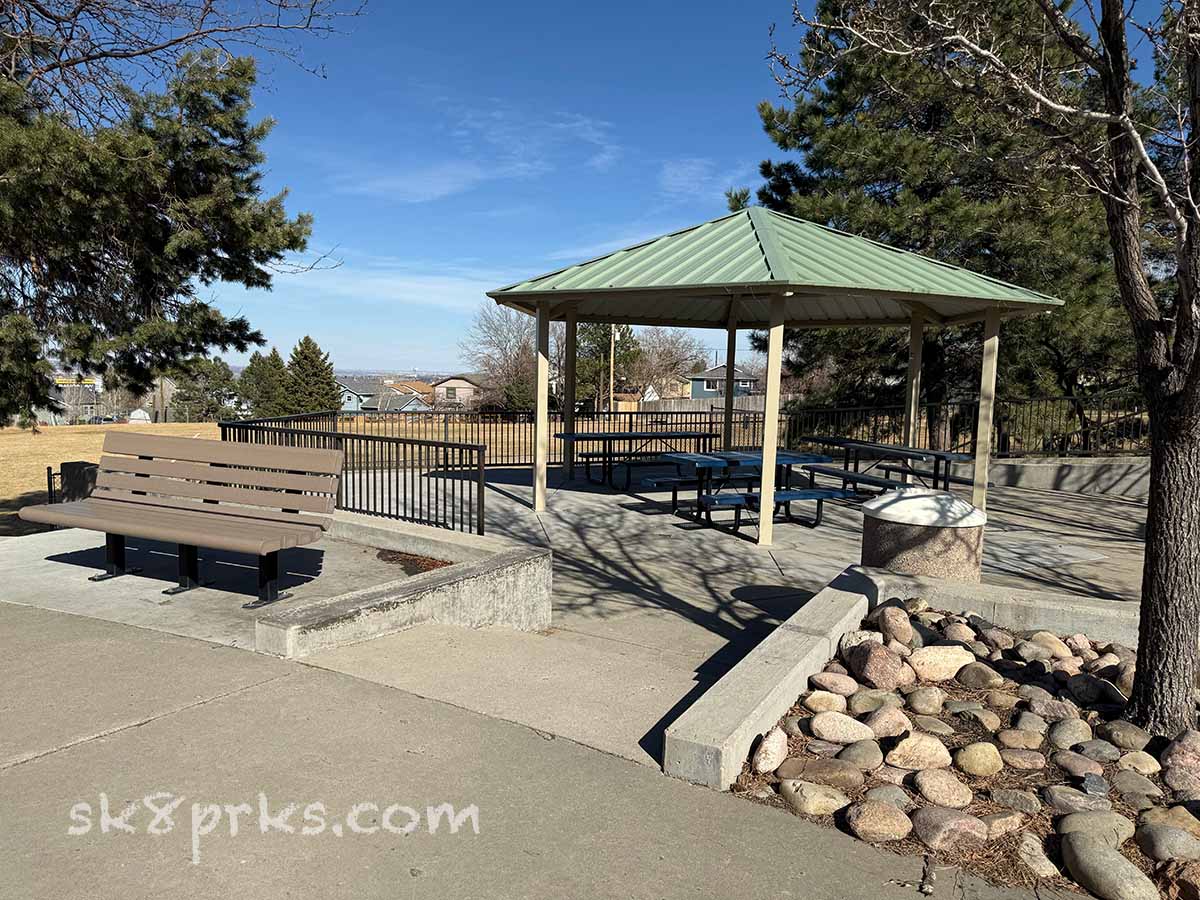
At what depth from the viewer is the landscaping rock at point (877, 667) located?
13.5 feet

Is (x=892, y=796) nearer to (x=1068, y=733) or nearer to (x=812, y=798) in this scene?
(x=812, y=798)

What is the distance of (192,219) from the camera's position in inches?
357

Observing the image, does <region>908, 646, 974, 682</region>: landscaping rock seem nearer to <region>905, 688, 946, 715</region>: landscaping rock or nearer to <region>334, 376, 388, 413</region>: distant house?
<region>905, 688, 946, 715</region>: landscaping rock

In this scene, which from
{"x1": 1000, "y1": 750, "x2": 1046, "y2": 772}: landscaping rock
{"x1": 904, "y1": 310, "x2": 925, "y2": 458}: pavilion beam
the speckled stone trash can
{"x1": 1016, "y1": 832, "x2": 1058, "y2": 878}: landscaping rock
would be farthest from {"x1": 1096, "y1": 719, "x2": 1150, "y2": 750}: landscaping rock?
{"x1": 904, "y1": 310, "x2": 925, "y2": 458}: pavilion beam

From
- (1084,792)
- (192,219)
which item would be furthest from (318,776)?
(192,219)

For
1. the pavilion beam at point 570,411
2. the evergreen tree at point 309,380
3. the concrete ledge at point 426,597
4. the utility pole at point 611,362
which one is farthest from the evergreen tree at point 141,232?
the evergreen tree at point 309,380

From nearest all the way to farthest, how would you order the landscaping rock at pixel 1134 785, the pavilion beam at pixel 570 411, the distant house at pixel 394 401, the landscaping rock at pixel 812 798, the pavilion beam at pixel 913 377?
the landscaping rock at pixel 812 798 < the landscaping rock at pixel 1134 785 < the pavilion beam at pixel 913 377 < the pavilion beam at pixel 570 411 < the distant house at pixel 394 401

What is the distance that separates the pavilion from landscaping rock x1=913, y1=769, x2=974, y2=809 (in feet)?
19.1

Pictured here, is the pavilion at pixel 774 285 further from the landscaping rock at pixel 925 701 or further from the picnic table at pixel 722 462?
the landscaping rock at pixel 925 701

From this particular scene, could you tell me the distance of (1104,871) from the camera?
8.34 ft

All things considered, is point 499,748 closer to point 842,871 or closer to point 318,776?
point 318,776

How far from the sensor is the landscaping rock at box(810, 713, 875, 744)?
11.5 ft

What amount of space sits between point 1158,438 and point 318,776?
12.5ft

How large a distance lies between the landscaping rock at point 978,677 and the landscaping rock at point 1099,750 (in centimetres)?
64
